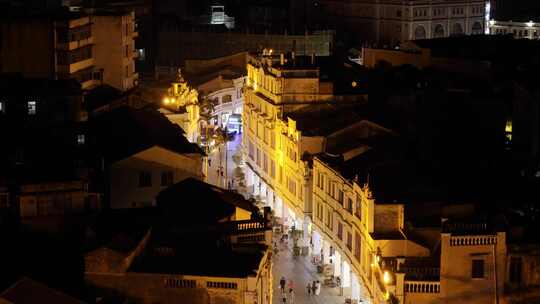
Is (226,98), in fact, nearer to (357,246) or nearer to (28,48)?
(28,48)

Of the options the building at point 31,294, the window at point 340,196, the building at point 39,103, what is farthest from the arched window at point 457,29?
the building at point 31,294

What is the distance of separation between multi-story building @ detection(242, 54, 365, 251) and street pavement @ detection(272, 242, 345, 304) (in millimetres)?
3565

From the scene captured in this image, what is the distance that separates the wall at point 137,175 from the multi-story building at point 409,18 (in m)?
66.1

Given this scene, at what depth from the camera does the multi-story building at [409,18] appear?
124 meters

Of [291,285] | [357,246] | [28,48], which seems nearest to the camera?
[357,246]

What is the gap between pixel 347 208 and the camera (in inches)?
2266

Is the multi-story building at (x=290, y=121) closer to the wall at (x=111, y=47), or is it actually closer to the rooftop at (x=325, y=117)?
the rooftop at (x=325, y=117)

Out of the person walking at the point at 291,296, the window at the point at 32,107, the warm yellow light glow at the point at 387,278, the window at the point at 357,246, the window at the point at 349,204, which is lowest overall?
the person walking at the point at 291,296

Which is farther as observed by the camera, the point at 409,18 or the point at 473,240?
the point at 409,18

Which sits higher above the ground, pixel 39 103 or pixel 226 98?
pixel 39 103

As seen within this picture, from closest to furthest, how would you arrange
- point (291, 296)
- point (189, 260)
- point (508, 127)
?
point (189, 260), point (291, 296), point (508, 127)

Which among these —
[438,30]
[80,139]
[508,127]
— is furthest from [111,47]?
[438,30]

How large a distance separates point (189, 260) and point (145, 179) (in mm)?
16227

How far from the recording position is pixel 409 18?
124125mm
